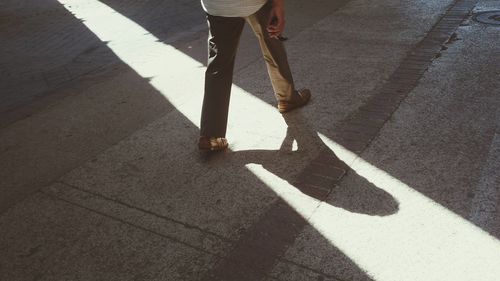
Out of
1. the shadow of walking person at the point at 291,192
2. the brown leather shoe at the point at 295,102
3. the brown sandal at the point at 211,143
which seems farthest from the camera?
the brown leather shoe at the point at 295,102

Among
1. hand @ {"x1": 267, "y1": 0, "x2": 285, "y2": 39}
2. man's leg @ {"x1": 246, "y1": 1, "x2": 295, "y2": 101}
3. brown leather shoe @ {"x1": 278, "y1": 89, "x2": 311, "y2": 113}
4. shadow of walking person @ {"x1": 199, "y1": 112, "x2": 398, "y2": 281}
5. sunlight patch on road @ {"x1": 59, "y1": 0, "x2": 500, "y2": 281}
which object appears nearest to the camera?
sunlight patch on road @ {"x1": 59, "y1": 0, "x2": 500, "y2": 281}

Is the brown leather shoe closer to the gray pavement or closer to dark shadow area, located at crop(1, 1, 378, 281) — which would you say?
the gray pavement

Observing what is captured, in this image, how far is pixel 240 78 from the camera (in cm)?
492

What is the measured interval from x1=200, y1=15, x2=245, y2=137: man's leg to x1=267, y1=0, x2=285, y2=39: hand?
0.21 metres

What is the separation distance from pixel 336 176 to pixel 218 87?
43.4 inches

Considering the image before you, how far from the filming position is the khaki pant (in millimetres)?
3106

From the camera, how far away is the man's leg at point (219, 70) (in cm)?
310

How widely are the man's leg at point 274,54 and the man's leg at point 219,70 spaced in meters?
0.19

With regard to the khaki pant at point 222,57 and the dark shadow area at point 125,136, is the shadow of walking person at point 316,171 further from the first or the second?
the khaki pant at point 222,57

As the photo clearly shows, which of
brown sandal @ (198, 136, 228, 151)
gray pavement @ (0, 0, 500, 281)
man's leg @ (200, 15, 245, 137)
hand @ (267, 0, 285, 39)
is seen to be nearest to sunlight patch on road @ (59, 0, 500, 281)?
gray pavement @ (0, 0, 500, 281)

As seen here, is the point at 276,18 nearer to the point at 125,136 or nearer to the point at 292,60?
the point at 125,136

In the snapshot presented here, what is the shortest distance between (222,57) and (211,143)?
0.69m

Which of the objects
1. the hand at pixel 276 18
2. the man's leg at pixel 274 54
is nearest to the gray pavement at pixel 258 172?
the man's leg at pixel 274 54

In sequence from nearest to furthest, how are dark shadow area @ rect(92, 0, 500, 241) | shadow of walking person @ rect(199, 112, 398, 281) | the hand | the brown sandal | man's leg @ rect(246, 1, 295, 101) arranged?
1. shadow of walking person @ rect(199, 112, 398, 281)
2. dark shadow area @ rect(92, 0, 500, 241)
3. the hand
4. man's leg @ rect(246, 1, 295, 101)
5. the brown sandal
